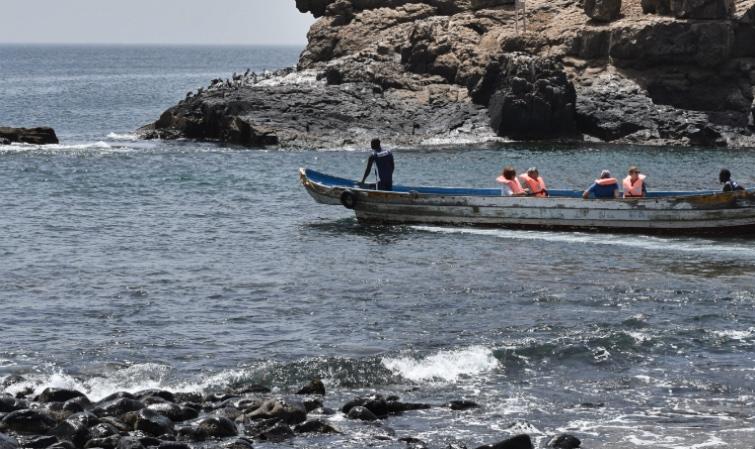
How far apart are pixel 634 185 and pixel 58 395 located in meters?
17.4

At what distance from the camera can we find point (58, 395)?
55.2ft

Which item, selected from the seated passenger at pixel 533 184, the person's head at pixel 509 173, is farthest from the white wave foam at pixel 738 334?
the person's head at pixel 509 173

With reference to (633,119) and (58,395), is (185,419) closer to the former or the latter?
(58,395)

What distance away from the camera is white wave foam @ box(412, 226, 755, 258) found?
28.1 meters

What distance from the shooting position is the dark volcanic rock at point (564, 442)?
1504 centimetres

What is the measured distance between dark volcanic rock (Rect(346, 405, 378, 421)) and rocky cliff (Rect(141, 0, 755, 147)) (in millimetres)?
37616

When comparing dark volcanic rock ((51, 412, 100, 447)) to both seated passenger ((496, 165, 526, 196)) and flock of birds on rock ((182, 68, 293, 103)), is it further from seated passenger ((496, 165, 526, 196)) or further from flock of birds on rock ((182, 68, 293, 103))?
flock of birds on rock ((182, 68, 293, 103))

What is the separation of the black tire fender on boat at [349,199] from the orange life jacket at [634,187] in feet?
23.0

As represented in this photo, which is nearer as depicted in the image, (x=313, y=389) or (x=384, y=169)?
(x=313, y=389)

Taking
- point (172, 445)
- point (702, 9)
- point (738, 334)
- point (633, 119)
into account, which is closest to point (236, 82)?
point (633, 119)

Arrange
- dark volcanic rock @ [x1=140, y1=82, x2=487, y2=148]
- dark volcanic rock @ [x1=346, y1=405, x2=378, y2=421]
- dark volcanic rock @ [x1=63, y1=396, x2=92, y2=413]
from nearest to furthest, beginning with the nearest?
dark volcanic rock @ [x1=63, y1=396, x2=92, y2=413]
dark volcanic rock @ [x1=346, y1=405, x2=378, y2=421]
dark volcanic rock @ [x1=140, y1=82, x2=487, y2=148]

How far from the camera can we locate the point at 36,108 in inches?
3383

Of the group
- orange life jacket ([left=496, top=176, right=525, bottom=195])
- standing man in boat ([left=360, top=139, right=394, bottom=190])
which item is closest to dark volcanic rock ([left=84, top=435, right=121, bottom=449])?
orange life jacket ([left=496, top=176, right=525, bottom=195])

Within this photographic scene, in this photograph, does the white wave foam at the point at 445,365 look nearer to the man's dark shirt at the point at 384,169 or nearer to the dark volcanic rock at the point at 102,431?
the dark volcanic rock at the point at 102,431
